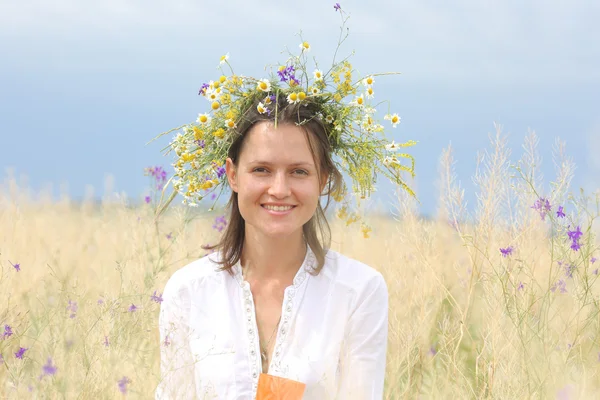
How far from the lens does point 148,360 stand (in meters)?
2.24

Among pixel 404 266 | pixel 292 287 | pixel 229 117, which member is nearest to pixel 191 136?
pixel 229 117

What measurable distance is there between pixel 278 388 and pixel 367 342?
0.33m

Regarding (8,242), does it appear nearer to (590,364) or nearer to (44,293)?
(44,293)

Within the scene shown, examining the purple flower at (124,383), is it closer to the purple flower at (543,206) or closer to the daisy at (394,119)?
the daisy at (394,119)

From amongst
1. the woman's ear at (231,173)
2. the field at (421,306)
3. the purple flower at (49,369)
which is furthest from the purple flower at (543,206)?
the purple flower at (49,369)

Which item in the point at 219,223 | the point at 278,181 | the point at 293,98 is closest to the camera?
the point at 278,181

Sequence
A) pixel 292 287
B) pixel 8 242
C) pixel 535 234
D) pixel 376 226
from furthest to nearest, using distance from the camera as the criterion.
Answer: pixel 376 226 < pixel 8 242 < pixel 535 234 < pixel 292 287

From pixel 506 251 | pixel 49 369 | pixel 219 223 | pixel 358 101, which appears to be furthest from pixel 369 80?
pixel 219 223

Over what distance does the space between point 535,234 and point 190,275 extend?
64.1 inches

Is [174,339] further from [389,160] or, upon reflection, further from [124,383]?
[389,160]

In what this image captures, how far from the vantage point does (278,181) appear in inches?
83.0

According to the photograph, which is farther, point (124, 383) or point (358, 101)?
point (358, 101)

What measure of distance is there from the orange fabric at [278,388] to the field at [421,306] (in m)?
0.33

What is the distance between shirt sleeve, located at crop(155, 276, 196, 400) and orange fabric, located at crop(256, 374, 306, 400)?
0.21m
